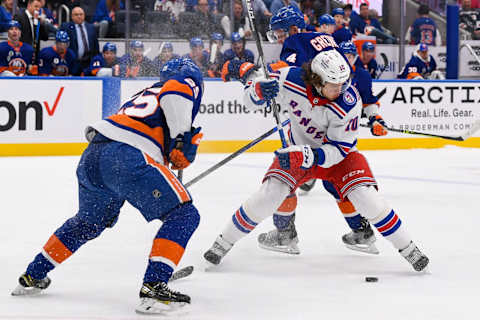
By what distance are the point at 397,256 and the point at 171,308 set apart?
144cm

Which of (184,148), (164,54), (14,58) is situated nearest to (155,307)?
(184,148)

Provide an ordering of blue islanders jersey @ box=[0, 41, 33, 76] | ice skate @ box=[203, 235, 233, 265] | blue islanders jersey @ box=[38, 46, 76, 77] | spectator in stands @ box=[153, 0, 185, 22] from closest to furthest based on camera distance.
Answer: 1. ice skate @ box=[203, 235, 233, 265]
2. blue islanders jersey @ box=[0, 41, 33, 76]
3. blue islanders jersey @ box=[38, 46, 76, 77]
4. spectator in stands @ box=[153, 0, 185, 22]

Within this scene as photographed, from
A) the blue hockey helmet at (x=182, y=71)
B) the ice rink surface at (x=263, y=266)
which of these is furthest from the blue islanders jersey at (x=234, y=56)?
the blue hockey helmet at (x=182, y=71)

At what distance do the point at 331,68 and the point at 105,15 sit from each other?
609 centimetres

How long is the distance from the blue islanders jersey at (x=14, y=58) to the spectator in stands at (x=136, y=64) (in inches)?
38.9

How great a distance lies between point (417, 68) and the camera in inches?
379

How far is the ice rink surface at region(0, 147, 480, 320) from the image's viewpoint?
9.11ft

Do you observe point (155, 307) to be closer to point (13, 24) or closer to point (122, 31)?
point (13, 24)

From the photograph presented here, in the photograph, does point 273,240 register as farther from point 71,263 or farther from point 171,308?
point 171,308

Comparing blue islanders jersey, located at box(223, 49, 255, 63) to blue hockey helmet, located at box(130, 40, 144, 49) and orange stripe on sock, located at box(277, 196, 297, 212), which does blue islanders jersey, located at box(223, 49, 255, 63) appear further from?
orange stripe on sock, located at box(277, 196, 297, 212)

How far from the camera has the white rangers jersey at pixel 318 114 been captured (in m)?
3.29

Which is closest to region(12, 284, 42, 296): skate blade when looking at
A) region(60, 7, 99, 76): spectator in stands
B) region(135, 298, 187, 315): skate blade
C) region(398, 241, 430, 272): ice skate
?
region(135, 298, 187, 315): skate blade

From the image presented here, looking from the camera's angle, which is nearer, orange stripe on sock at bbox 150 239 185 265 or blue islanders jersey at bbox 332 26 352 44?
orange stripe on sock at bbox 150 239 185 265

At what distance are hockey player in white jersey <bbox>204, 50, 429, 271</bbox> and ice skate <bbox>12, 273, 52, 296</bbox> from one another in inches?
31.2
